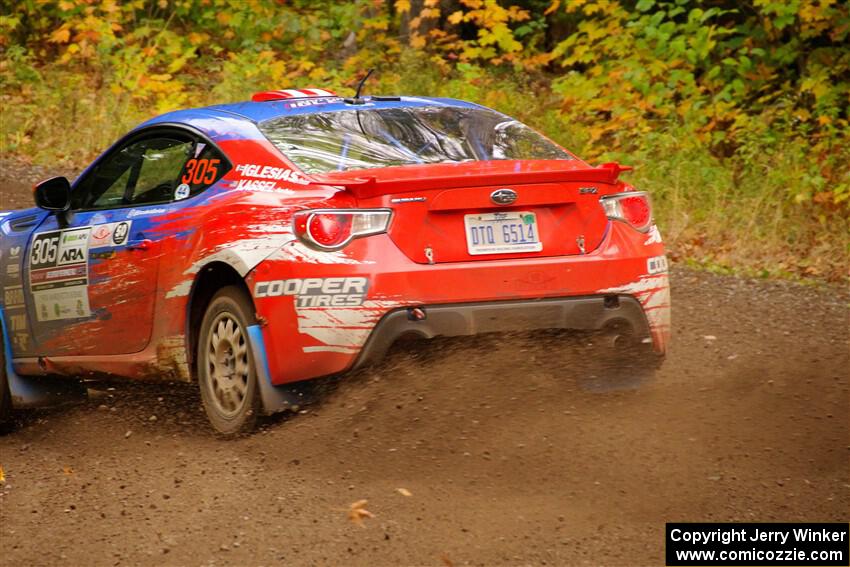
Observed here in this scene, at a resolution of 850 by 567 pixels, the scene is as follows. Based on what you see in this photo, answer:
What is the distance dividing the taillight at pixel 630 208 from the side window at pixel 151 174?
1.70 meters

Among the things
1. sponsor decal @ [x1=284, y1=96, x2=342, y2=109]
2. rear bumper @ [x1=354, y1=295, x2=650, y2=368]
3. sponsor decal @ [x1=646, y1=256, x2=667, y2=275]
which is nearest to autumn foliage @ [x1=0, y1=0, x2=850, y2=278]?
sponsor decal @ [x1=646, y1=256, x2=667, y2=275]

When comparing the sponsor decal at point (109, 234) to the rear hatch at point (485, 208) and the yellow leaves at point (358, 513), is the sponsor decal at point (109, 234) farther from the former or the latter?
the yellow leaves at point (358, 513)

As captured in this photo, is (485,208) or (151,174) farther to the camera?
(151,174)

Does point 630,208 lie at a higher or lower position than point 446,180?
lower

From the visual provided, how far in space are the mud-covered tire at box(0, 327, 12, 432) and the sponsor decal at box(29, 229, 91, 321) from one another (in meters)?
0.39

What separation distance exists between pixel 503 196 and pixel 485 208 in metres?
0.09

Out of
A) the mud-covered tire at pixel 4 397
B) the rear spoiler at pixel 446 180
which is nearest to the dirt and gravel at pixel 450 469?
the mud-covered tire at pixel 4 397

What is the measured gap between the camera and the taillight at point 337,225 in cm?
514

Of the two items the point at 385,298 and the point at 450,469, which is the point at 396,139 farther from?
the point at 450,469

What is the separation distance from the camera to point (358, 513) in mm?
4590

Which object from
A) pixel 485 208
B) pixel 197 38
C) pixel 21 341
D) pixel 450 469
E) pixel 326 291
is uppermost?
pixel 197 38

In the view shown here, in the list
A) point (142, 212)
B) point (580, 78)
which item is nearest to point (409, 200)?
point (142, 212)

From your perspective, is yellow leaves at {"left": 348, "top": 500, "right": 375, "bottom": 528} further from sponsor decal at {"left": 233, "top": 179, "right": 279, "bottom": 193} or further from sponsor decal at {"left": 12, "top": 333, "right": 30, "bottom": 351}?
sponsor decal at {"left": 12, "top": 333, "right": 30, "bottom": 351}

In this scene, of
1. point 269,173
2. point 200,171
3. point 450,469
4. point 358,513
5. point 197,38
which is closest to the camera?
point 358,513
